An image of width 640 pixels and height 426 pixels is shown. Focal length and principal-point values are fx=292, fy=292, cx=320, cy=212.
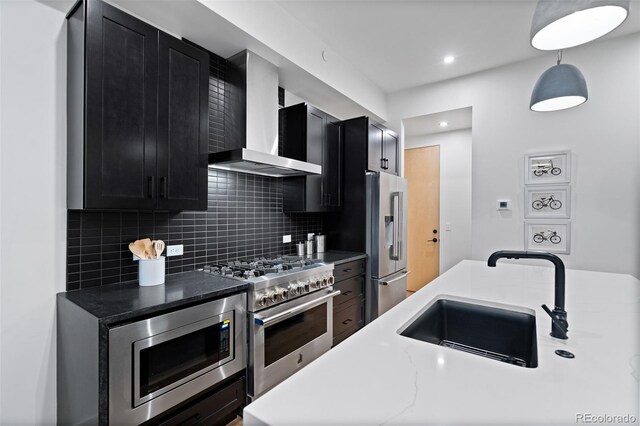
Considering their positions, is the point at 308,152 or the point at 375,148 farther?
the point at 375,148

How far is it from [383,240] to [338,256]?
580mm

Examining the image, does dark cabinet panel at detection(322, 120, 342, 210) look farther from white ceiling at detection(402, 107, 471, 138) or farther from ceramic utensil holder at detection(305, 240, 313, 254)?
white ceiling at detection(402, 107, 471, 138)

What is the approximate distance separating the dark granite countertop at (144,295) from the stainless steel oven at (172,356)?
5cm

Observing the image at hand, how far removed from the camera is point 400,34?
286cm

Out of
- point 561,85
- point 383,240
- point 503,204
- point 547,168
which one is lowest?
point 383,240

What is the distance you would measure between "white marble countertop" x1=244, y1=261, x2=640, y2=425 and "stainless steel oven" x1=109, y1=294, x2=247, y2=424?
40.3 inches

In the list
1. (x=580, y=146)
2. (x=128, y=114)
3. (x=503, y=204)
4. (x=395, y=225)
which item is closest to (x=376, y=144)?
(x=395, y=225)

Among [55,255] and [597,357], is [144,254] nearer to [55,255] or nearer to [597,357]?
[55,255]

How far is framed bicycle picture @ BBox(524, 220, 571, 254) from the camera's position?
3.09 meters

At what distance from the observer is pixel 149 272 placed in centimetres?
180

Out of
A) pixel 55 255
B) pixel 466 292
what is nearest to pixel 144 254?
pixel 55 255

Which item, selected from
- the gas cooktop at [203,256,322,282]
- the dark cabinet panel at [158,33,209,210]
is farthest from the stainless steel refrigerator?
the dark cabinet panel at [158,33,209,210]

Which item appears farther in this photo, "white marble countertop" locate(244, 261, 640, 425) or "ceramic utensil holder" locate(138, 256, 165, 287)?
"ceramic utensil holder" locate(138, 256, 165, 287)

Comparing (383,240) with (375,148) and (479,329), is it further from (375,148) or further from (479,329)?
(479,329)
